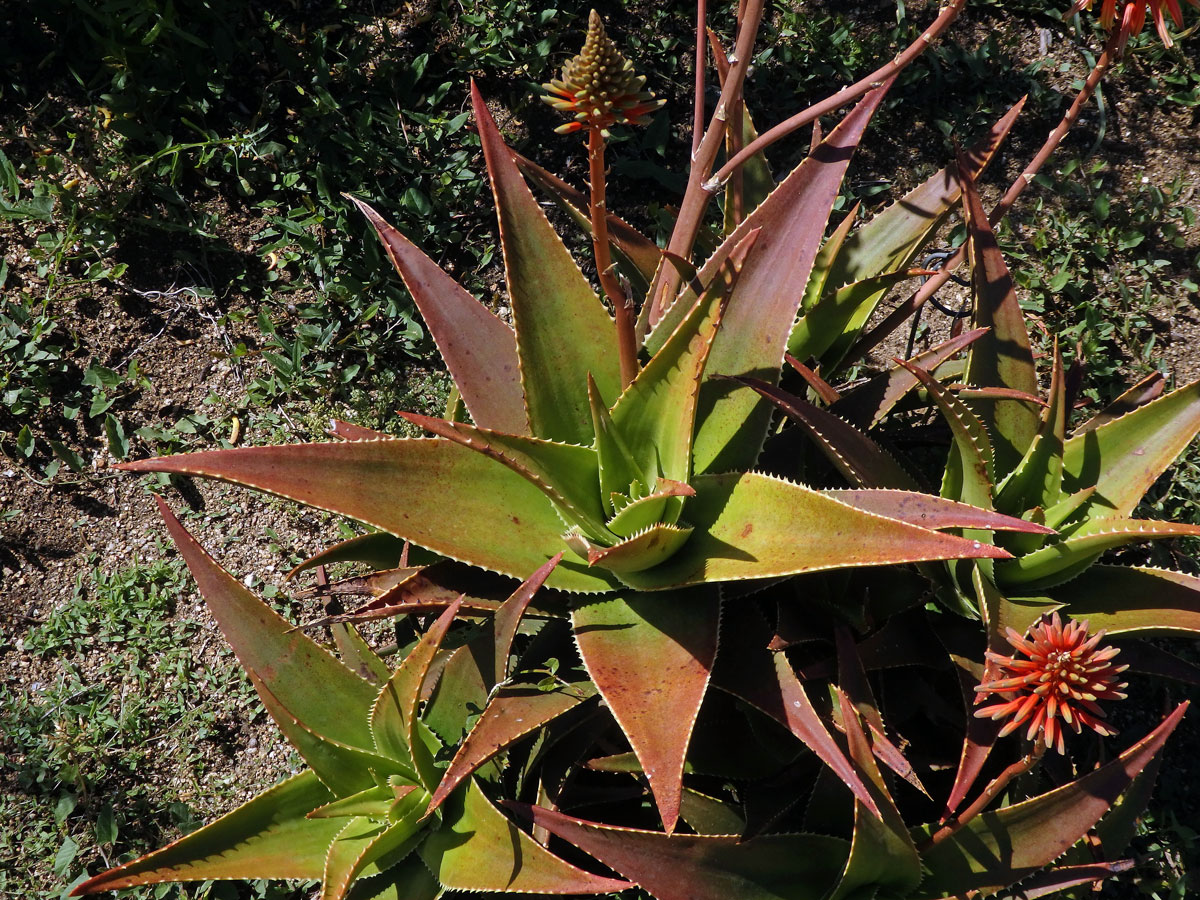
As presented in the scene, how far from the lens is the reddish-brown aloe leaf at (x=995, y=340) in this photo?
218 centimetres

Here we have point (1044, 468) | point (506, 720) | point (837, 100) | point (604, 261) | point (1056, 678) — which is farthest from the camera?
point (1044, 468)

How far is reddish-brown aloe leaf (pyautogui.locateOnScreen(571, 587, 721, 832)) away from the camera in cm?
162

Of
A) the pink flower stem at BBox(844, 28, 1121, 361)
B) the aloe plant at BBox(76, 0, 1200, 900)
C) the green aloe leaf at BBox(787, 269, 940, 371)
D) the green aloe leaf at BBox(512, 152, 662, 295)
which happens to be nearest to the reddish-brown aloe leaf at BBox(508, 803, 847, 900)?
the aloe plant at BBox(76, 0, 1200, 900)

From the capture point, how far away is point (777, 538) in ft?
5.63

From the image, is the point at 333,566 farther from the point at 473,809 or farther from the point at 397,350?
the point at 473,809

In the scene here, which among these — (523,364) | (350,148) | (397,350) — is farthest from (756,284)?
(350,148)

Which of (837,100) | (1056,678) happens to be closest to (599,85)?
(837,100)

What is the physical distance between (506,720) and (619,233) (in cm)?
124

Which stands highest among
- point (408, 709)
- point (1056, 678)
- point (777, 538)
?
point (777, 538)

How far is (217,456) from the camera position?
1741 mm

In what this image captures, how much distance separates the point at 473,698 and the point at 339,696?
305mm

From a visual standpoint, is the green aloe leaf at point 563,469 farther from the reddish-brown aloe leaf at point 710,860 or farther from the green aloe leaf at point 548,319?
the reddish-brown aloe leaf at point 710,860

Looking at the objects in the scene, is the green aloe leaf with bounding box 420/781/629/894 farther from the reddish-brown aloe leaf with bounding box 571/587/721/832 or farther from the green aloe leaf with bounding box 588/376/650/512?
the green aloe leaf with bounding box 588/376/650/512

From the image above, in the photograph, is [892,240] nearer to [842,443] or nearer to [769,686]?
[842,443]
